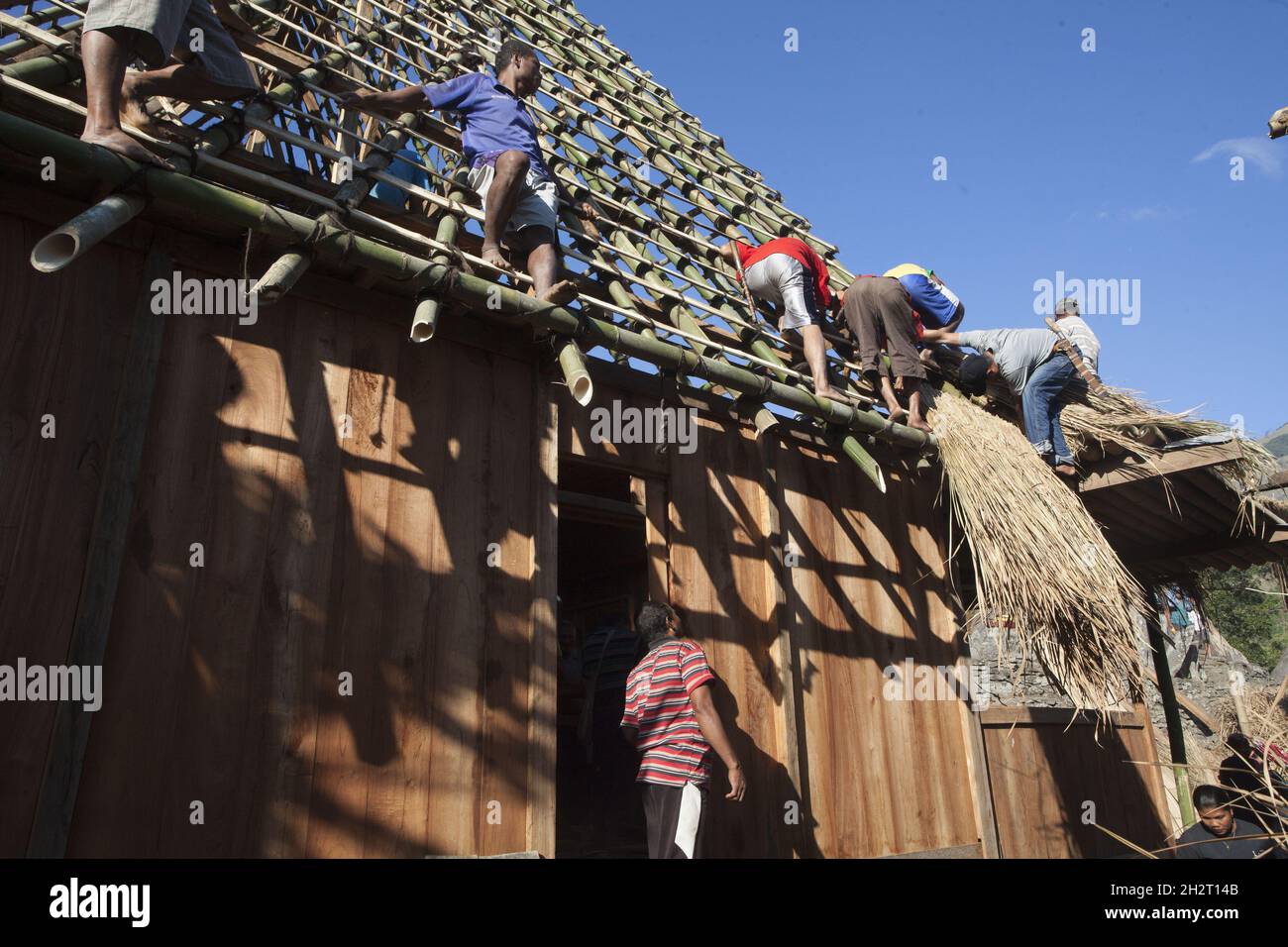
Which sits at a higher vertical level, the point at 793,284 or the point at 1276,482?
the point at 793,284

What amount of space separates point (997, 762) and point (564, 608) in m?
4.01

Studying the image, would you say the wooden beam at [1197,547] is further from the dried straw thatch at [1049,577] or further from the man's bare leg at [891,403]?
the man's bare leg at [891,403]

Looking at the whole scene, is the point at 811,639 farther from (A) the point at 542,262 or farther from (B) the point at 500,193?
(B) the point at 500,193

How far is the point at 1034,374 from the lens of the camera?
229 inches

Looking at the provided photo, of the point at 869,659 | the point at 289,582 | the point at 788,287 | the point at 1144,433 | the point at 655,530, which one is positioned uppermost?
the point at 788,287

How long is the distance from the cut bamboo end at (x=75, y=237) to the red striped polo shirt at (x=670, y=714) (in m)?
2.77

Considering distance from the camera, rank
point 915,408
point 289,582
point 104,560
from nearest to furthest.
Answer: point 104,560 → point 289,582 → point 915,408

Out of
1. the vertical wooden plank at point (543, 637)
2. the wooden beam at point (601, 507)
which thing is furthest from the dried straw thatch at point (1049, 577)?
the vertical wooden plank at point (543, 637)

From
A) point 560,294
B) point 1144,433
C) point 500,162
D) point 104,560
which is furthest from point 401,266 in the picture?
point 1144,433

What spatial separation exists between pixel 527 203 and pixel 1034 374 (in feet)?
12.5

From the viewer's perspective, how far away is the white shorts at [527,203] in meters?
4.29

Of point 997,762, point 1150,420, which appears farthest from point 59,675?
point 1150,420

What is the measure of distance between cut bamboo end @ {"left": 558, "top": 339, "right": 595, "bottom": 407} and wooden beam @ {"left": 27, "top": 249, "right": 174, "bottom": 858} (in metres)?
1.53
